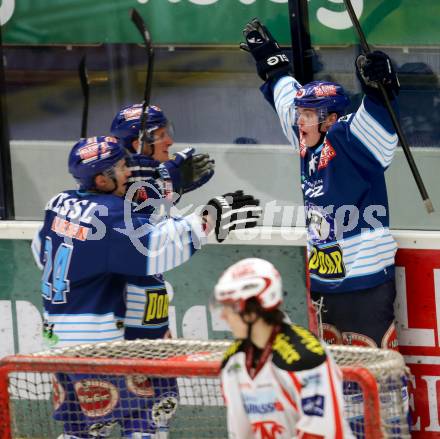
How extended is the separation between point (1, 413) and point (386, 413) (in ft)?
4.60

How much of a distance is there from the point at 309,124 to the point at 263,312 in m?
1.95

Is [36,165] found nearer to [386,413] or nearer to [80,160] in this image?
[80,160]

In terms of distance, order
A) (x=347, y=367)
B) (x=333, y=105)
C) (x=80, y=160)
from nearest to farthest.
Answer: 1. (x=347, y=367)
2. (x=80, y=160)
3. (x=333, y=105)

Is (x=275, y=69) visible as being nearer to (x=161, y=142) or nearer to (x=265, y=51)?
(x=265, y=51)

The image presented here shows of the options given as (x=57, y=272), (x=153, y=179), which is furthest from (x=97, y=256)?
(x=153, y=179)

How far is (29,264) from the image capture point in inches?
250

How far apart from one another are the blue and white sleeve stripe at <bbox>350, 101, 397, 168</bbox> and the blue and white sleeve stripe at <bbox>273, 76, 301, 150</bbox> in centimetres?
56

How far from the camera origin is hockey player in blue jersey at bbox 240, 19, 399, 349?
535cm

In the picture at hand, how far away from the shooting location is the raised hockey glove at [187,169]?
5867 millimetres

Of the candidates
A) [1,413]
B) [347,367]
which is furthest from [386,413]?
[1,413]

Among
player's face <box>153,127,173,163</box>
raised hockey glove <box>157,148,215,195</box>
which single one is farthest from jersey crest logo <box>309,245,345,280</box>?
player's face <box>153,127,173,163</box>

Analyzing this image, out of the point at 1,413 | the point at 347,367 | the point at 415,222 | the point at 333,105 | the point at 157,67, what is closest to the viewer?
the point at 347,367

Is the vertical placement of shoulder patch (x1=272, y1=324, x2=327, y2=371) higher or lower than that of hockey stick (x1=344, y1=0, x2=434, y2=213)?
lower

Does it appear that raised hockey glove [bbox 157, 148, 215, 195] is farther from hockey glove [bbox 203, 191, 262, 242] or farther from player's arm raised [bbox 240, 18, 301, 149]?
hockey glove [bbox 203, 191, 262, 242]
